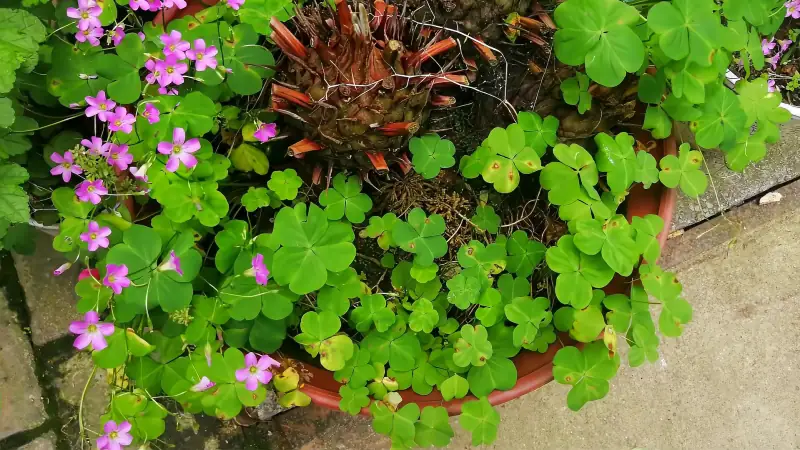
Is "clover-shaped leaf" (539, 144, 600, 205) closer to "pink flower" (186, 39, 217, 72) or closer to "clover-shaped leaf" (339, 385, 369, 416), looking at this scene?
"clover-shaped leaf" (339, 385, 369, 416)

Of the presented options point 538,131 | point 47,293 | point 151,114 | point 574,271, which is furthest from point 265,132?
point 47,293

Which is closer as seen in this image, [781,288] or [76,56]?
[76,56]

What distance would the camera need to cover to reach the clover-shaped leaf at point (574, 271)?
4.16 feet

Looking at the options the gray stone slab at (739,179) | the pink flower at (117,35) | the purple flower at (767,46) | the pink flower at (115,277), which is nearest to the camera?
the pink flower at (115,277)

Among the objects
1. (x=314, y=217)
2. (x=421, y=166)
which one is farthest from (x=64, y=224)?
(x=421, y=166)

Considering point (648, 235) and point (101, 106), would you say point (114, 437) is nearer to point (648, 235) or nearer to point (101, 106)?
point (101, 106)

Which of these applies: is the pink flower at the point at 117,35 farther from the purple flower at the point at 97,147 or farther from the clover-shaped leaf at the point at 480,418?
the clover-shaped leaf at the point at 480,418

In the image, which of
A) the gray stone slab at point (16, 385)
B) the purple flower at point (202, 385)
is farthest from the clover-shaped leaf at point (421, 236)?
the gray stone slab at point (16, 385)

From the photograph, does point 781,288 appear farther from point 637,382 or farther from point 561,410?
point 561,410

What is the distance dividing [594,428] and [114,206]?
62.3 inches

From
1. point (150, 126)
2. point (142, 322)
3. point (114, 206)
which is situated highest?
point (150, 126)

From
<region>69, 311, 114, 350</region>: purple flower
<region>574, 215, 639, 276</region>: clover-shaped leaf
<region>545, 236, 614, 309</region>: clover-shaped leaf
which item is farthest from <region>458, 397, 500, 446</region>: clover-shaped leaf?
<region>69, 311, 114, 350</region>: purple flower

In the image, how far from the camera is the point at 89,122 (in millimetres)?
1413

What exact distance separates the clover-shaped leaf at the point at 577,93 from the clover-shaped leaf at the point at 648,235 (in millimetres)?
273
